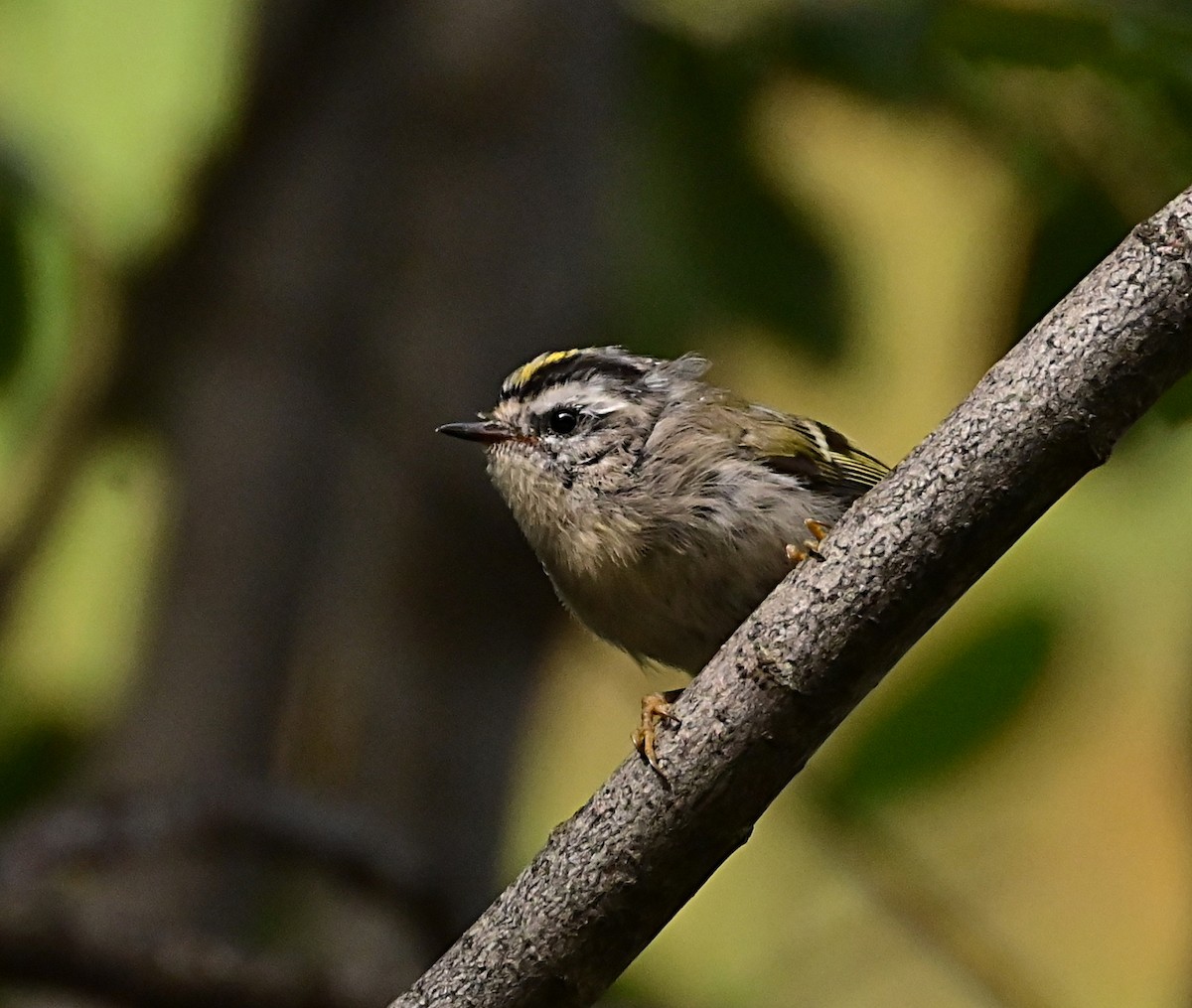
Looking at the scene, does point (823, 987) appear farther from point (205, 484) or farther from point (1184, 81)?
point (1184, 81)

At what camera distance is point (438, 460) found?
3119 mm

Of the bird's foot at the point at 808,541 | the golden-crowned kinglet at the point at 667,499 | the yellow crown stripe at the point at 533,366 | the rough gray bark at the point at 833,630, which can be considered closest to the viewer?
the rough gray bark at the point at 833,630

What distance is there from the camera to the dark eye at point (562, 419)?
265 cm

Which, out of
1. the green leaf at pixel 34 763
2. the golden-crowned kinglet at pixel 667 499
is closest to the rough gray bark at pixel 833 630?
the golden-crowned kinglet at pixel 667 499

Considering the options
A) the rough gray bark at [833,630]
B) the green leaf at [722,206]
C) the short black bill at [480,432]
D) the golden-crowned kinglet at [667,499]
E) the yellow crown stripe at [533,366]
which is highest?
the green leaf at [722,206]

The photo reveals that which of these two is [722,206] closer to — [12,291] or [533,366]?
[533,366]

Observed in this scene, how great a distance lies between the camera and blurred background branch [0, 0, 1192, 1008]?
284 cm

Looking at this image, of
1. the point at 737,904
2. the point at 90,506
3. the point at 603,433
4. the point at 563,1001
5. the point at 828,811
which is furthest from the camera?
the point at 90,506

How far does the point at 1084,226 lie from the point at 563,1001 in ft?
4.69

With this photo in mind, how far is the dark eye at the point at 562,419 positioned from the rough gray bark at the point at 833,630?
4.07ft

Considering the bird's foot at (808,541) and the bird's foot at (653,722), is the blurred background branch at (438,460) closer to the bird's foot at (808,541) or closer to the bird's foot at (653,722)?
the bird's foot at (808,541)

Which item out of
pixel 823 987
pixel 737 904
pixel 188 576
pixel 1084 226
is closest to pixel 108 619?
pixel 188 576

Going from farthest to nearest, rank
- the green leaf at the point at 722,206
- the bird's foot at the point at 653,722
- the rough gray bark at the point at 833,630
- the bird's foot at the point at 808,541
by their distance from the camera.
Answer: the green leaf at the point at 722,206
the bird's foot at the point at 808,541
the bird's foot at the point at 653,722
the rough gray bark at the point at 833,630

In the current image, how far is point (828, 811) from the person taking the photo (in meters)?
3.02
